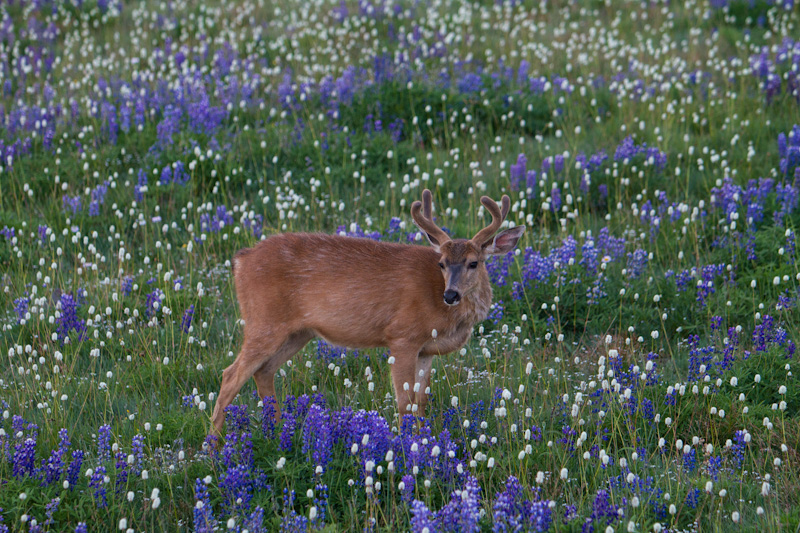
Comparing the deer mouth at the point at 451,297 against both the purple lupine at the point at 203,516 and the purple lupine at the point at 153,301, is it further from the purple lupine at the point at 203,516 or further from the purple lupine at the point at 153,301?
the purple lupine at the point at 153,301

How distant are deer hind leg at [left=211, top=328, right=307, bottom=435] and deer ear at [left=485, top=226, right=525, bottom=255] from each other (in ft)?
5.05

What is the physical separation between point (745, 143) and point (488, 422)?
19.2 ft

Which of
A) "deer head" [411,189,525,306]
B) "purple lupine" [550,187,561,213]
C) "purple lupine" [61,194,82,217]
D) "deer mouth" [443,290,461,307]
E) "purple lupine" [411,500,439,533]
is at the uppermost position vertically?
"deer head" [411,189,525,306]

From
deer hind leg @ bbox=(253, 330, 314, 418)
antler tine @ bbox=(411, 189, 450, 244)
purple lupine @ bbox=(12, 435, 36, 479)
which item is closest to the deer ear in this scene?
antler tine @ bbox=(411, 189, 450, 244)

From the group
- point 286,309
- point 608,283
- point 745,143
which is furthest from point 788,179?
point 286,309

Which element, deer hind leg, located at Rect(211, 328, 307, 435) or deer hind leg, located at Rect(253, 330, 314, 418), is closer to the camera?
deer hind leg, located at Rect(211, 328, 307, 435)

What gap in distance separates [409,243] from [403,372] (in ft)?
6.96

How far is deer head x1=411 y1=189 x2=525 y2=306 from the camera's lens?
A: 5980mm

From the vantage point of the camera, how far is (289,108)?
11.1 metres

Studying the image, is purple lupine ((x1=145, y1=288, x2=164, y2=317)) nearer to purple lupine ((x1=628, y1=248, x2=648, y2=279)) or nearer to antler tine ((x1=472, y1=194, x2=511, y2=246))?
antler tine ((x1=472, y1=194, x2=511, y2=246))

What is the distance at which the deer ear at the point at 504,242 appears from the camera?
6.27 m

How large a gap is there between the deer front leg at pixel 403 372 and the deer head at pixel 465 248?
18.9 inches

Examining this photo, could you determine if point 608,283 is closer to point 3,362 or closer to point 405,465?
point 405,465

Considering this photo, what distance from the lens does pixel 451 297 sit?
19.0ft
